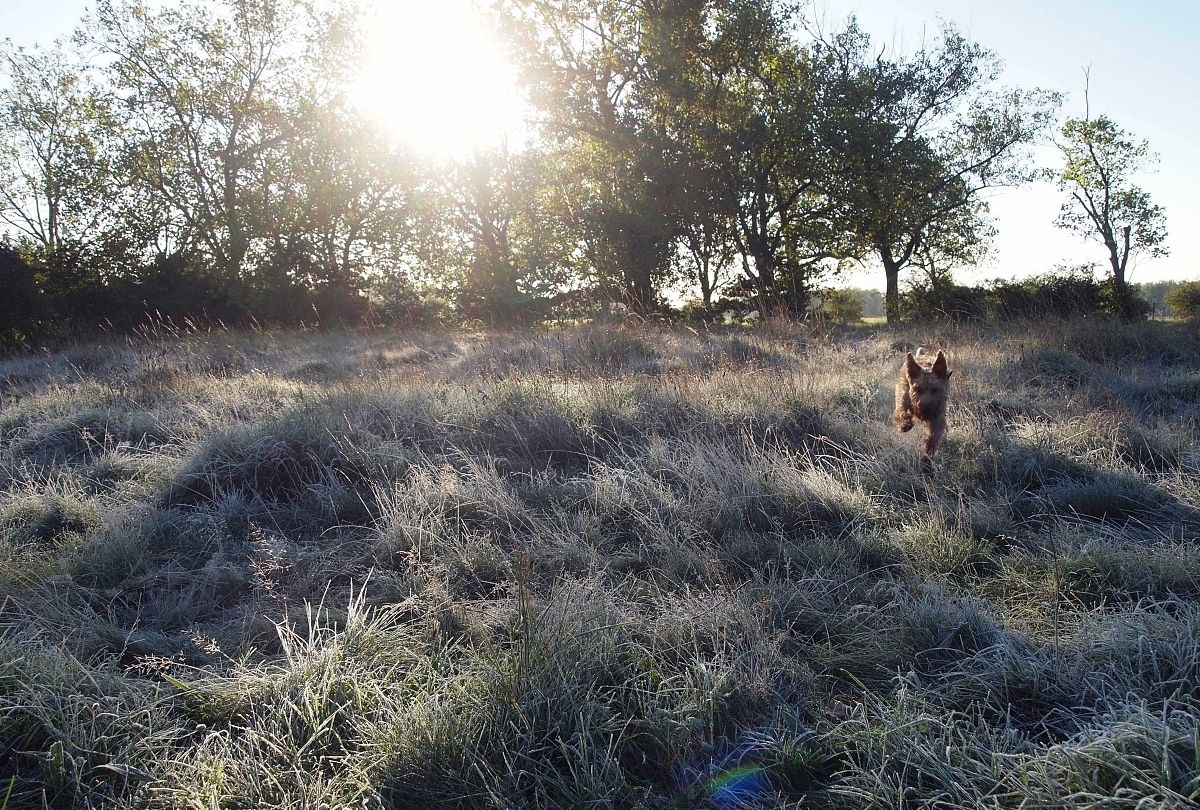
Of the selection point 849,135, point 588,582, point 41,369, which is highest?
point 849,135

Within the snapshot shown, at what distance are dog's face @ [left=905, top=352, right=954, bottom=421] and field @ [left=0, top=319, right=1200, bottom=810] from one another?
36 cm

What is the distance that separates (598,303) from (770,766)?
1151 centimetres

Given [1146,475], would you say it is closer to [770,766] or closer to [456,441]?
[770,766]

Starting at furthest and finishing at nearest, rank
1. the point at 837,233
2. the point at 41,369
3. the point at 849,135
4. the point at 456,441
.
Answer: the point at 837,233 < the point at 849,135 < the point at 41,369 < the point at 456,441

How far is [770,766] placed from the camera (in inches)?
81.7

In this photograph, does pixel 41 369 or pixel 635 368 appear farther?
pixel 41 369

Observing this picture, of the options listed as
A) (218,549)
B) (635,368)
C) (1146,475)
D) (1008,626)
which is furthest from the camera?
(635,368)

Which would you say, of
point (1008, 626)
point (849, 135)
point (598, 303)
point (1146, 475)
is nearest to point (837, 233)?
point (849, 135)

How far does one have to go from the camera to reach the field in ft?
6.80

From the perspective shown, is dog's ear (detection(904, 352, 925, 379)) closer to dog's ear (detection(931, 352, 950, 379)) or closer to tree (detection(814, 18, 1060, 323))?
dog's ear (detection(931, 352, 950, 379))

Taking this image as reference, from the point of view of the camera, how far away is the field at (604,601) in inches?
81.6

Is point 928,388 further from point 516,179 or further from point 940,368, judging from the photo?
point 516,179

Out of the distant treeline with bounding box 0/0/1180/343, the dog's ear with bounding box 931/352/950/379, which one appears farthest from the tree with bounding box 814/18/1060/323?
the dog's ear with bounding box 931/352/950/379

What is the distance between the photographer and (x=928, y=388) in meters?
4.88
